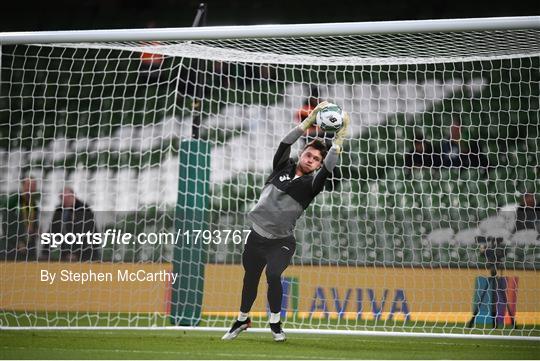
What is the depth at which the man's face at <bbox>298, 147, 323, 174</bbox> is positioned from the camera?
6.84 meters

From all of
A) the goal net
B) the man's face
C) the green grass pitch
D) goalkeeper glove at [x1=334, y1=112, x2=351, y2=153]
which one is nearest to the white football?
goalkeeper glove at [x1=334, y1=112, x2=351, y2=153]

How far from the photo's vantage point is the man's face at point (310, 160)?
6.84m

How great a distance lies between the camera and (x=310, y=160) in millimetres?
6867

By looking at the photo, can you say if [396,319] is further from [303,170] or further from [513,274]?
[303,170]

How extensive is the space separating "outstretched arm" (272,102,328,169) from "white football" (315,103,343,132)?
66 mm

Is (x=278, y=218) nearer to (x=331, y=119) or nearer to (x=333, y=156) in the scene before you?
(x=333, y=156)

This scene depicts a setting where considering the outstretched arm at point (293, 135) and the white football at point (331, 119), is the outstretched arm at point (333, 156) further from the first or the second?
the outstretched arm at point (293, 135)

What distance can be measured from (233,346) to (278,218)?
3.55ft

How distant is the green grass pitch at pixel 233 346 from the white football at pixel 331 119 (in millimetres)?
1645

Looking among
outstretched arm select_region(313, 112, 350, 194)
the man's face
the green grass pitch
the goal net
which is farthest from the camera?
the goal net

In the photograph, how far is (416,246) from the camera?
10117mm

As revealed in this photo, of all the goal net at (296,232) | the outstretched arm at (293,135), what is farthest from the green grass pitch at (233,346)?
the outstretched arm at (293,135)

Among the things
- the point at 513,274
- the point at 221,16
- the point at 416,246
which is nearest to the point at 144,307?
the point at 416,246

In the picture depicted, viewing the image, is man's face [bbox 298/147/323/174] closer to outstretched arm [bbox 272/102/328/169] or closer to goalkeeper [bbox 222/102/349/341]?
goalkeeper [bbox 222/102/349/341]
